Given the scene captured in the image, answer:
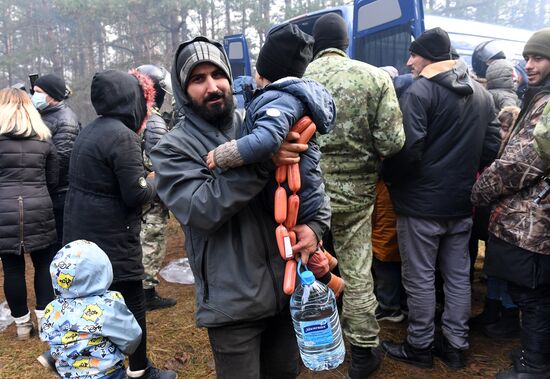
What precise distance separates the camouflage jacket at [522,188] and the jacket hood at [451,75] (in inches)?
15.8

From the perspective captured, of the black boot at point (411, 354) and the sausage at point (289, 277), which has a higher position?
the sausage at point (289, 277)

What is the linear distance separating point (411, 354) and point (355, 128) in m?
1.68

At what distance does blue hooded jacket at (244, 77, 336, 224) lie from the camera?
1.49m

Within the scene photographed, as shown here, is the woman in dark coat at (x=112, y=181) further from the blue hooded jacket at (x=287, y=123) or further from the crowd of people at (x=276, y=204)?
the blue hooded jacket at (x=287, y=123)

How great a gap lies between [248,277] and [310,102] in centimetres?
74

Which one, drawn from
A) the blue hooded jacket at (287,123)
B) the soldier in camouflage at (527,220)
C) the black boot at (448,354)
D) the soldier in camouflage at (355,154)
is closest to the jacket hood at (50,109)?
the soldier in camouflage at (355,154)

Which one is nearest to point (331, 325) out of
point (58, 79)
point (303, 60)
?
point (303, 60)

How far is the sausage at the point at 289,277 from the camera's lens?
1.61 m

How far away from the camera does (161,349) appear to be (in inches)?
135

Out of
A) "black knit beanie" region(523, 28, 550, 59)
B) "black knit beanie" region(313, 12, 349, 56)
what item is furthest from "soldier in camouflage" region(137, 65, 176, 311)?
"black knit beanie" region(523, 28, 550, 59)

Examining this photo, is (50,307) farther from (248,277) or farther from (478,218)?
(478,218)

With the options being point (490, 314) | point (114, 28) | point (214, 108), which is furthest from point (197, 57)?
point (114, 28)

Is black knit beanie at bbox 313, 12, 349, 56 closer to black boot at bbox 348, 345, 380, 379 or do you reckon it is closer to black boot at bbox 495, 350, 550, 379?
black boot at bbox 348, 345, 380, 379

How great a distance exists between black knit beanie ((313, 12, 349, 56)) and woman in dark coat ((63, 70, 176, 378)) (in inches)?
50.5
